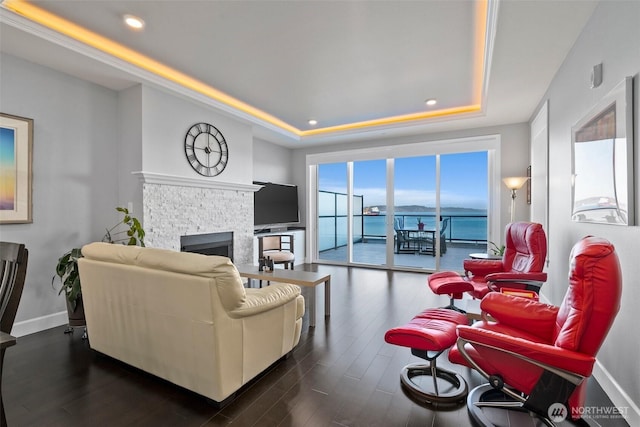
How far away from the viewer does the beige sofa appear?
1827 millimetres

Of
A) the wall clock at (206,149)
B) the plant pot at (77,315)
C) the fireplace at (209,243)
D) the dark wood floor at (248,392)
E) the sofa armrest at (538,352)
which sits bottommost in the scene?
the dark wood floor at (248,392)

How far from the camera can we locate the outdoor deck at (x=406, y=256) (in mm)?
6078

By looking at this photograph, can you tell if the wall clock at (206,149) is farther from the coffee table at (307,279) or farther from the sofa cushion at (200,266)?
the sofa cushion at (200,266)

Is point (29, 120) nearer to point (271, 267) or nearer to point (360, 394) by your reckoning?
point (271, 267)

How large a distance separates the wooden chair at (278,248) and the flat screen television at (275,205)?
34cm

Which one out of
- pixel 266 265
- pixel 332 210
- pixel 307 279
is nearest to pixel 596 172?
pixel 307 279

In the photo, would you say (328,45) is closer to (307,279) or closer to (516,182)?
(307,279)

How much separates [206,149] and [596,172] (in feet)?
14.2

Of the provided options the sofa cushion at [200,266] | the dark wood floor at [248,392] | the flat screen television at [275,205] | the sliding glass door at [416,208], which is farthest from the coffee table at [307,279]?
the sliding glass door at [416,208]

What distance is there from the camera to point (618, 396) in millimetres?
1912

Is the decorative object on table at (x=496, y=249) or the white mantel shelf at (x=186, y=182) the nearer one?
the white mantel shelf at (x=186, y=182)

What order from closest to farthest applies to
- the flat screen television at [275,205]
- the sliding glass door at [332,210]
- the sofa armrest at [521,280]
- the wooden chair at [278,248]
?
1. the sofa armrest at [521,280]
2. the wooden chair at [278,248]
3. the flat screen television at [275,205]
4. the sliding glass door at [332,210]

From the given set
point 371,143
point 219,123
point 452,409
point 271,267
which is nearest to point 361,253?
point 371,143

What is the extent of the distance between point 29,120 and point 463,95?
16.9 feet
